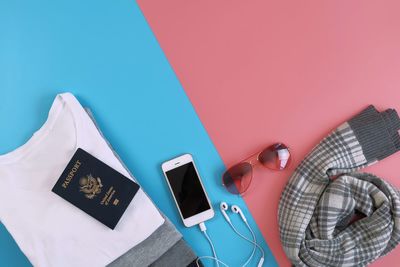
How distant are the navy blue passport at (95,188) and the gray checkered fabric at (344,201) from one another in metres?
0.38

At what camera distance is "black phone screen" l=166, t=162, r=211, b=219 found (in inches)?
33.5

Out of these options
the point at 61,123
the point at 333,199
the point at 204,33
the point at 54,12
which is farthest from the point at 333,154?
the point at 54,12

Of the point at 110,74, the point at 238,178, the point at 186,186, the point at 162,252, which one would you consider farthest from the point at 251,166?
the point at 110,74

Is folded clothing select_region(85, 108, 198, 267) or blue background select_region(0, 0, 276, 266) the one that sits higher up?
blue background select_region(0, 0, 276, 266)

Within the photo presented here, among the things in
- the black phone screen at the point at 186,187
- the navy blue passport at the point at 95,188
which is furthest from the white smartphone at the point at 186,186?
the navy blue passport at the point at 95,188

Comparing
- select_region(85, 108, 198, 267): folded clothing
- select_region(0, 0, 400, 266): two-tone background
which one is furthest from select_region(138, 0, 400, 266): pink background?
select_region(85, 108, 198, 267): folded clothing

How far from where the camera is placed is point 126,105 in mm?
873

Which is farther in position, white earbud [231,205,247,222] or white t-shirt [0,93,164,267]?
white earbud [231,205,247,222]

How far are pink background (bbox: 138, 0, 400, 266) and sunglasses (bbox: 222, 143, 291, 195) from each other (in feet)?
0.08

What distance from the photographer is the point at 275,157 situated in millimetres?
834

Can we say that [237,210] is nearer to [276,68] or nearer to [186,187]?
[186,187]

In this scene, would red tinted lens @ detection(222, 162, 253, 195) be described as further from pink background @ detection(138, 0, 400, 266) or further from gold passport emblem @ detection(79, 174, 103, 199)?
gold passport emblem @ detection(79, 174, 103, 199)

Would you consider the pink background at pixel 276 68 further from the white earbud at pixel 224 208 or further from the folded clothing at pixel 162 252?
the folded clothing at pixel 162 252

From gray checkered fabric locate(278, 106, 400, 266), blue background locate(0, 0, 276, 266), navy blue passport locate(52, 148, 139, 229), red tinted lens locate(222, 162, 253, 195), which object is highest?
blue background locate(0, 0, 276, 266)
